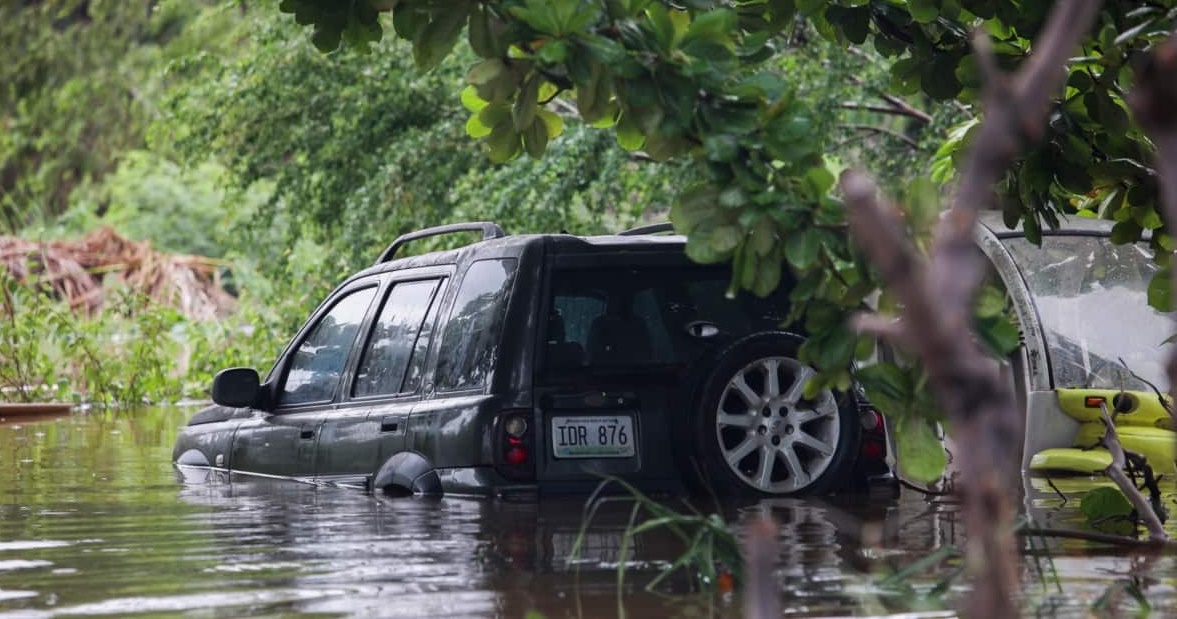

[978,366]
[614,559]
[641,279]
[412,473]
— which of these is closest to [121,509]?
[412,473]

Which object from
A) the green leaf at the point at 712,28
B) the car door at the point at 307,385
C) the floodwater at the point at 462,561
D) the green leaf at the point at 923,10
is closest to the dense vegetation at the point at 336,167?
the car door at the point at 307,385

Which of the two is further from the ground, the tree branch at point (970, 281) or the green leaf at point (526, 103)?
the green leaf at point (526, 103)

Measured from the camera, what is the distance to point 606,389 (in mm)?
8117

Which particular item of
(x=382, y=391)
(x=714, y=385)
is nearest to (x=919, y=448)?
(x=714, y=385)

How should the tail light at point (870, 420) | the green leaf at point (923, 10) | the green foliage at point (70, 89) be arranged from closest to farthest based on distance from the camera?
the green leaf at point (923, 10) < the tail light at point (870, 420) < the green foliage at point (70, 89)

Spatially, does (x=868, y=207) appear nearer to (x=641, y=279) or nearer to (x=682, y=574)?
(x=682, y=574)

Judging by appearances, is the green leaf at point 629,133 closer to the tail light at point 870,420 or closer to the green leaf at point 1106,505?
the green leaf at point 1106,505

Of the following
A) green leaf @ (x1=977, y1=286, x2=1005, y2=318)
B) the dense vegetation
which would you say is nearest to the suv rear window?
green leaf @ (x1=977, y1=286, x2=1005, y2=318)

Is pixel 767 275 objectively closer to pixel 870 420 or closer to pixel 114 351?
pixel 870 420

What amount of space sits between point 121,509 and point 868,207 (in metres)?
8.55

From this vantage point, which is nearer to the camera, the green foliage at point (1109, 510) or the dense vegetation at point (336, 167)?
the green foliage at point (1109, 510)

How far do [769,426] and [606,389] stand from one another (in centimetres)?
70

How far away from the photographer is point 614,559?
21.7 feet

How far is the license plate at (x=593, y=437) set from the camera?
8.07 metres
